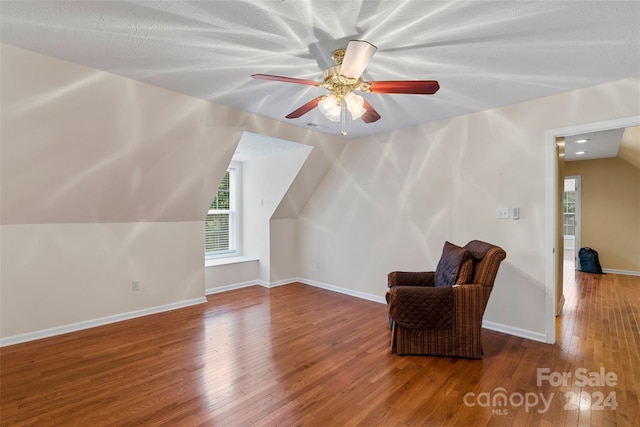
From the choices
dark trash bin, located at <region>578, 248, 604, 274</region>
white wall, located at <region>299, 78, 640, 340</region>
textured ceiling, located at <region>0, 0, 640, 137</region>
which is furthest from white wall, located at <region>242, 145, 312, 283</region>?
dark trash bin, located at <region>578, 248, 604, 274</region>

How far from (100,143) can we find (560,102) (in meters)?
4.35

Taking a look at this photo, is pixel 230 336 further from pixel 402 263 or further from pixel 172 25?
pixel 172 25

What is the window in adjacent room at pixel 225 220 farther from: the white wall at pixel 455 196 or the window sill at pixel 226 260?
the white wall at pixel 455 196

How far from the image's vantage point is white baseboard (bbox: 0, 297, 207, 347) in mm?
2967

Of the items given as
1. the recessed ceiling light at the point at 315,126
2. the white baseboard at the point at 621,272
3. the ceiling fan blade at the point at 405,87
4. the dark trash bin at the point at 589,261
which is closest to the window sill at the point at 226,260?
the recessed ceiling light at the point at 315,126

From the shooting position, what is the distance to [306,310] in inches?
155

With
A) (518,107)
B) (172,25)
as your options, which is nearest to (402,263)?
(518,107)

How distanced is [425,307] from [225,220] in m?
4.13

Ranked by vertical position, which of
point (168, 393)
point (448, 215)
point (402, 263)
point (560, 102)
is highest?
point (560, 102)

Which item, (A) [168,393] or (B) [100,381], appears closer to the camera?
(A) [168,393]

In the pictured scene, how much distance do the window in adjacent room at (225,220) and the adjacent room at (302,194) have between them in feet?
2.63

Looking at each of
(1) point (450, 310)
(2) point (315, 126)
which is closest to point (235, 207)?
(2) point (315, 126)

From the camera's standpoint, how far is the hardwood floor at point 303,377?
1937 mm

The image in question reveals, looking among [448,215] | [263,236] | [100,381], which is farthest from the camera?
[263,236]
